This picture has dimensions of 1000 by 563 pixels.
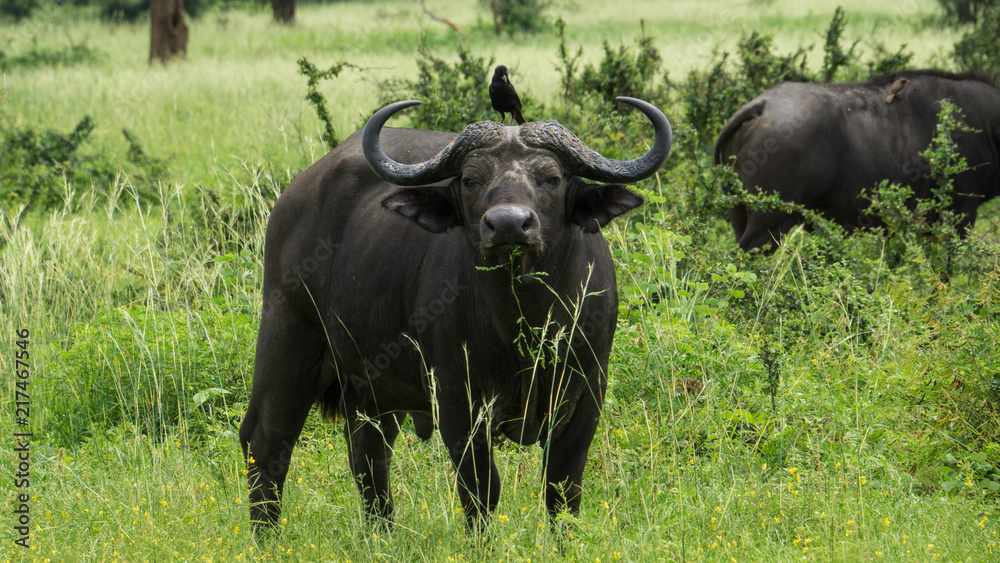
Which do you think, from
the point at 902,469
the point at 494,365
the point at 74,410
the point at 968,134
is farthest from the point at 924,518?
the point at 968,134

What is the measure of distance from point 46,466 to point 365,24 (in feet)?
91.6

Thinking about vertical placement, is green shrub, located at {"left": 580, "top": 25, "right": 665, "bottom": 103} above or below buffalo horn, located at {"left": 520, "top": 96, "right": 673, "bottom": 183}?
below

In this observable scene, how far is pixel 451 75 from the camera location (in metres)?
9.64

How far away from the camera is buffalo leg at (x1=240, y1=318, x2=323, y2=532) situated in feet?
14.6

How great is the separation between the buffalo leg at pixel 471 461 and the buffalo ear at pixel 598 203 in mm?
886

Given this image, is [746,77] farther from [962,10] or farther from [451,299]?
[962,10]

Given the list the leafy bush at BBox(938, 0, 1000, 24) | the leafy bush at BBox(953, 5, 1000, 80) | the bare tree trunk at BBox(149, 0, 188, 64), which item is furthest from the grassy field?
the bare tree trunk at BBox(149, 0, 188, 64)

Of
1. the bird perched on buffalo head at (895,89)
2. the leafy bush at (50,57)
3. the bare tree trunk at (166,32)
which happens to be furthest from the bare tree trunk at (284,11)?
the bird perched on buffalo head at (895,89)

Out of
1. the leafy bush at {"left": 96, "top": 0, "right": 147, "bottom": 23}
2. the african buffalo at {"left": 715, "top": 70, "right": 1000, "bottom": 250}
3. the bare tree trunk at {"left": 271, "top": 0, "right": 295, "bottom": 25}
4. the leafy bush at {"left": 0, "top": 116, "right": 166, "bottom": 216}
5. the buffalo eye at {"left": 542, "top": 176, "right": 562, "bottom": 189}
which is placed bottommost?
the leafy bush at {"left": 96, "top": 0, "right": 147, "bottom": 23}

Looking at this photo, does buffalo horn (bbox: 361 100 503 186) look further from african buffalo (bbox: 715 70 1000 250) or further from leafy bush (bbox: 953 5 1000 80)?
leafy bush (bbox: 953 5 1000 80)

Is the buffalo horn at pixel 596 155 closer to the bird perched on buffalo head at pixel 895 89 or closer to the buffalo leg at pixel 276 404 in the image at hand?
the buffalo leg at pixel 276 404

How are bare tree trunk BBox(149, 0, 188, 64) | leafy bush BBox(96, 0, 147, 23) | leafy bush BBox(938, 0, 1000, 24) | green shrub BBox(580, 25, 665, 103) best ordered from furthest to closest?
leafy bush BBox(96, 0, 147, 23), bare tree trunk BBox(149, 0, 188, 64), leafy bush BBox(938, 0, 1000, 24), green shrub BBox(580, 25, 665, 103)

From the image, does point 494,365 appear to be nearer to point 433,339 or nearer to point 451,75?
point 433,339

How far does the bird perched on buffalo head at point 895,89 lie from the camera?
8.70 metres
